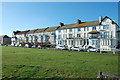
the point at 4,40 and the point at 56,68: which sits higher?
the point at 4,40

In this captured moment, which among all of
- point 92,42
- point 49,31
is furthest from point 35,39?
point 92,42

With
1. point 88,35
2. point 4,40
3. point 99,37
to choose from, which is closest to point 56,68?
point 99,37

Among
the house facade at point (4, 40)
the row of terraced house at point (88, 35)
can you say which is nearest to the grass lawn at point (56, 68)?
the row of terraced house at point (88, 35)

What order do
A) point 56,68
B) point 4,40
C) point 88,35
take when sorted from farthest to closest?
point 4,40
point 88,35
point 56,68

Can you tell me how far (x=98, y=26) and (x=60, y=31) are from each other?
1986 cm

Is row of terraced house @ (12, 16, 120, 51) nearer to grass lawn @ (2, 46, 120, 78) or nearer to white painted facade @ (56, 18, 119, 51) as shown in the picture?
white painted facade @ (56, 18, 119, 51)

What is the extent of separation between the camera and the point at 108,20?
37.2 m

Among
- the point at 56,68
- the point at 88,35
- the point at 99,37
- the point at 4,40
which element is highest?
the point at 88,35

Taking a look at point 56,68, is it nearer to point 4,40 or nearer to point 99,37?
point 99,37

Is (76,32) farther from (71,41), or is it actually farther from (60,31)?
(60,31)

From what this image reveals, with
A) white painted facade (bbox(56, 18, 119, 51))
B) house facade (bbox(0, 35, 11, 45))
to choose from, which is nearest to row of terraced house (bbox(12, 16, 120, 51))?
white painted facade (bbox(56, 18, 119, 51))

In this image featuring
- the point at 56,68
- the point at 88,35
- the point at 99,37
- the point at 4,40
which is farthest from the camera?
the point at 4,40

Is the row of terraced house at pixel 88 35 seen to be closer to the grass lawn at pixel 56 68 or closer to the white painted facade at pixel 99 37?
the white painted facade at pixel 99 37

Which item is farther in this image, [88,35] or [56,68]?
[88,35]
